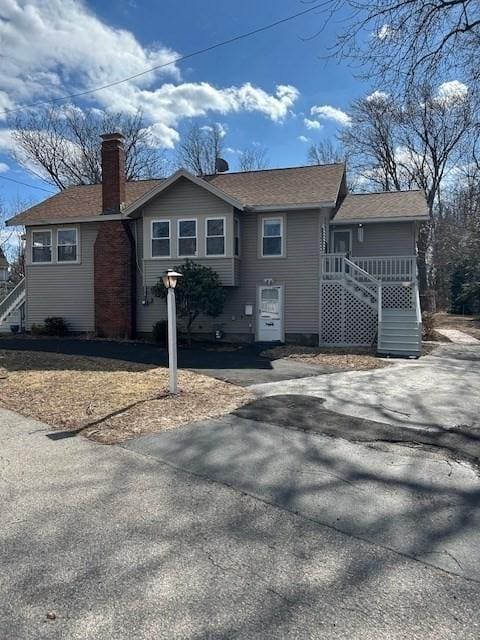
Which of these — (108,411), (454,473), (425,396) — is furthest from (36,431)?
(425,396)

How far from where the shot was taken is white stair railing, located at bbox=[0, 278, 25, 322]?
18.8 metres

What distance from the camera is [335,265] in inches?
610

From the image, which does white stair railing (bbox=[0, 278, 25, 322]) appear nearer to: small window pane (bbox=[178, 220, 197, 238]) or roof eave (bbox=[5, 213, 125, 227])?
roof eave (bbox=[5, 213, 125, 227])

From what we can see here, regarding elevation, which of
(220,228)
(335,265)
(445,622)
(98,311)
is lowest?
(445,622)

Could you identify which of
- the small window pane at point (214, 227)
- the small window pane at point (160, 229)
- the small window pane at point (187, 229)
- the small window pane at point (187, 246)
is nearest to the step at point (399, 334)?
the small window pane at point (214, 227)

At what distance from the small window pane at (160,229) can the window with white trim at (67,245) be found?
3.55 meters

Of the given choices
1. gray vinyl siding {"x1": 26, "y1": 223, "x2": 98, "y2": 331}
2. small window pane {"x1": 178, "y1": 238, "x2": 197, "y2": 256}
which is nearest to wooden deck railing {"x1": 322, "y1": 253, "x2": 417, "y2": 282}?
small window pane {"x1": 178, "y1": 238, "x2": 197, "y2": 256}

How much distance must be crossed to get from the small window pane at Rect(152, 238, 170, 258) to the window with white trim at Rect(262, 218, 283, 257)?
3255 millimetres

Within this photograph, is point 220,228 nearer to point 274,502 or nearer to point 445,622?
point 274,502

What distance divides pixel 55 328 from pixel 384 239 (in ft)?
42.0

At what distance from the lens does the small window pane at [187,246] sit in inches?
613

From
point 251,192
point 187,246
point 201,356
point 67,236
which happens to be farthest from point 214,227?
point 67,236

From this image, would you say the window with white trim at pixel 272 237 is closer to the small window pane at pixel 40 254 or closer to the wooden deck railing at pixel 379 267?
the wooden deck railing at pixel 379 267

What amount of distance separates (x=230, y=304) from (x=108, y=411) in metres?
9.75
